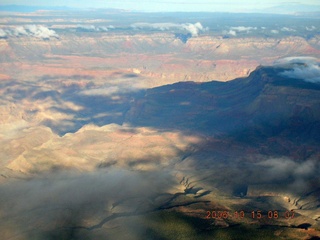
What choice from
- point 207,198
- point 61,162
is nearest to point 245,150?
point 207,198

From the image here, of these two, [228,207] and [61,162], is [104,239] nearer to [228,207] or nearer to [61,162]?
[228,207]
